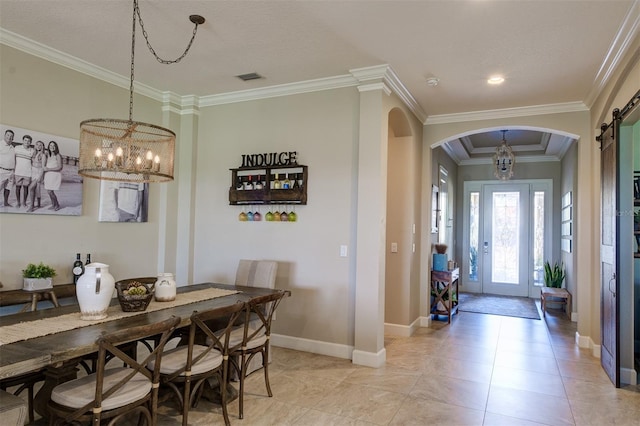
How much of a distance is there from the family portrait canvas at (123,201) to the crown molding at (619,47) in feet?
13.6

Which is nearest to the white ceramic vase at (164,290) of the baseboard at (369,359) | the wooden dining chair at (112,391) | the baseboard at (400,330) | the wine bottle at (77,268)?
the wooden dining chair at (112,391)

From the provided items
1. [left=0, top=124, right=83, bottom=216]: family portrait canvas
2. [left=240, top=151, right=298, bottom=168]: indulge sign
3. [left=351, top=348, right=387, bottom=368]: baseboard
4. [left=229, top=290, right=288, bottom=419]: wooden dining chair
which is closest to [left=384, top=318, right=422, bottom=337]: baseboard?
[left=351, top=348, right=387, bottom=368]: baseboard

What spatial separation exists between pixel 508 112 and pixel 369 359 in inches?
128

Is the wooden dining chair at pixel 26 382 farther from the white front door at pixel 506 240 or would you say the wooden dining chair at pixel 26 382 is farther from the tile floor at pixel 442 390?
the white front door at pixel 506 240

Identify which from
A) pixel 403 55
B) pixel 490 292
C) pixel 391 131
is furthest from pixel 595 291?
pixel 490 292

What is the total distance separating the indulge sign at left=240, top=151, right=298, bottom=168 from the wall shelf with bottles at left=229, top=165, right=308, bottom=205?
0.04 meters

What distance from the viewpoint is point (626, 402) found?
312 cm

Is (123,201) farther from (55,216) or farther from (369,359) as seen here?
(369,359)

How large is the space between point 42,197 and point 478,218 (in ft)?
24.0

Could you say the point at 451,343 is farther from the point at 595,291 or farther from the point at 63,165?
the point at 63,165

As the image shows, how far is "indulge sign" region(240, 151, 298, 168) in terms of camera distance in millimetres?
4309

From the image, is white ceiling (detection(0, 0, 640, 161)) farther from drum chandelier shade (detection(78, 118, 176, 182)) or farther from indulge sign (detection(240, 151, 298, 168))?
drum chandelier shade (detection(78, 118, 176, 182))

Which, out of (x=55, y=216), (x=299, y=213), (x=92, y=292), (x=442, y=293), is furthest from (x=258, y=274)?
(x=442, y=293)

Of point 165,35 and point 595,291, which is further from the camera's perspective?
point 595,291
